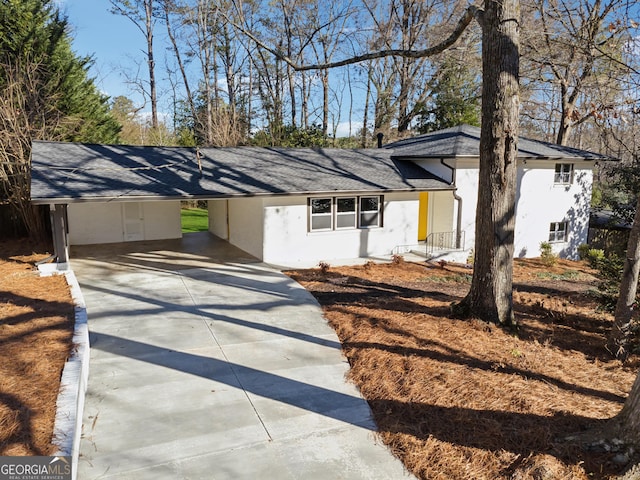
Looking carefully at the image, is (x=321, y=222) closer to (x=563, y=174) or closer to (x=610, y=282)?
(x=610, y=282)

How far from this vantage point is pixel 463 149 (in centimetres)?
1552

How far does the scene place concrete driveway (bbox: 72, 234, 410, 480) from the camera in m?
4.51

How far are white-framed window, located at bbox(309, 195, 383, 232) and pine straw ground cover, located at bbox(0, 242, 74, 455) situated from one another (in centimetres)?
708

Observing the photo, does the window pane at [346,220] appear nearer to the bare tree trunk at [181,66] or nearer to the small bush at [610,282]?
the small bush at [610,282]

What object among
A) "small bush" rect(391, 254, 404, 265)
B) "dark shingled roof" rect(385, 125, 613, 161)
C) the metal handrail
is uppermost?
"dark shingled roof" rect(385, 125, 613, 161)

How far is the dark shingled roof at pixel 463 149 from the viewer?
51.5 feet

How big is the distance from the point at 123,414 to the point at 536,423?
4.71m

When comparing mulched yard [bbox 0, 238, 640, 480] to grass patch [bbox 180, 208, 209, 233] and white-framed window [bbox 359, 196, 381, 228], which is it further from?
grass patch [bbox 180, 208, 209, 233]

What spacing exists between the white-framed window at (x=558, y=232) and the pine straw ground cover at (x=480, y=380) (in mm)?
8341

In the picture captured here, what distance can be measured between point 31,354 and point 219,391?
2611mm

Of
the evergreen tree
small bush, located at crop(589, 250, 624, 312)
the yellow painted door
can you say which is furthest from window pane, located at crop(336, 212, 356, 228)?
the evergreen tree

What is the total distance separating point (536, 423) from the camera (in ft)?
16.5

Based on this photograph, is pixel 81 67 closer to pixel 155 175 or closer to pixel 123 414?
pixel 155 175

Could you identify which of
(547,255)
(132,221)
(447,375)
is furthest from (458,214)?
(132,221)
